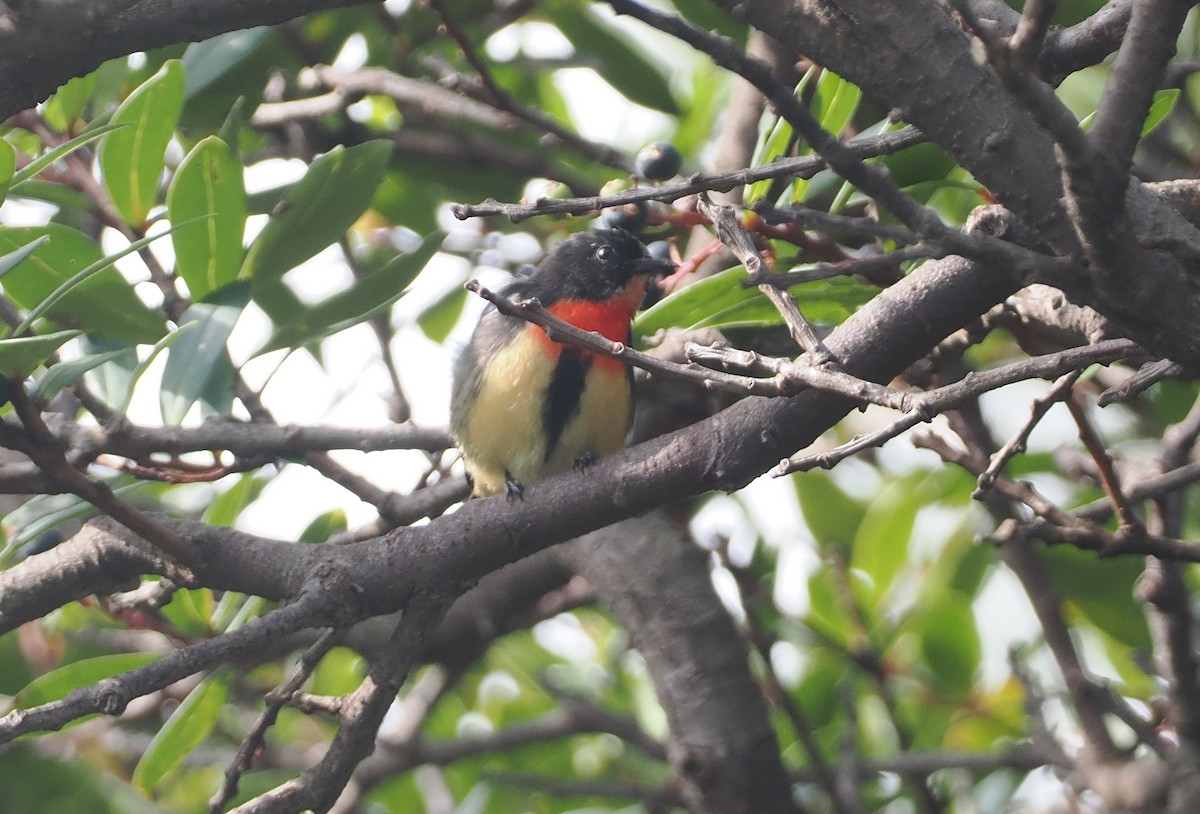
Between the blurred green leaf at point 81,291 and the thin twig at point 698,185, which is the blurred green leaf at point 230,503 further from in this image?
the thin twig at point 698,185

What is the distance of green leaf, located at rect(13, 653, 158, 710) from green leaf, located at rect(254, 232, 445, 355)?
2.83ft

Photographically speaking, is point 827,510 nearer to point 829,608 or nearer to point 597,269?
point 829,608

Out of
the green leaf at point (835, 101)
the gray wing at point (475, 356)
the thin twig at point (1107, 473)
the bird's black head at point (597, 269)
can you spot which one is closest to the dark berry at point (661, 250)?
the bird's black head at point (597, 269)

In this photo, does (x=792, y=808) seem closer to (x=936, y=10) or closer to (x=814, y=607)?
(x=814, y=607)

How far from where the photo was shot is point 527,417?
3803 mm

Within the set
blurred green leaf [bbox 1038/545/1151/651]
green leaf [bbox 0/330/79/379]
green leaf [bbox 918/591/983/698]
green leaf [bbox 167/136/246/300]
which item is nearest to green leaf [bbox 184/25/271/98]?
green leaf [bbox 167/136/246/300]

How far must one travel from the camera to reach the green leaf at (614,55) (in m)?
4.12

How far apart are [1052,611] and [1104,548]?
0.87 m

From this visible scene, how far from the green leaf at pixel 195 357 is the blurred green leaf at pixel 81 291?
15 centimetres

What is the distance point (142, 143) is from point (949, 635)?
2665 mm

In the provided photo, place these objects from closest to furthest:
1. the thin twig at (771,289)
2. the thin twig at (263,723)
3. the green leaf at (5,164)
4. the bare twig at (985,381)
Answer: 1. the bare twig at (985,381)
2. the thin twig at (771,289)
3. the green leaf at (5,164)
4. the thin twig at (263,723)

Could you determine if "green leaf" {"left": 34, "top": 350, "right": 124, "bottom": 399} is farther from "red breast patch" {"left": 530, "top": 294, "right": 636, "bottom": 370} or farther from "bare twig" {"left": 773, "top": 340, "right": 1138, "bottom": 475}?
"red breast patch" {"left": 530, "top": 294, "right": 636, "bottom": 370}

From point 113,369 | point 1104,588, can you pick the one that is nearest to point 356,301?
point 113,369

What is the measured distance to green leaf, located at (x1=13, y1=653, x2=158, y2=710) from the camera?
306 cm
